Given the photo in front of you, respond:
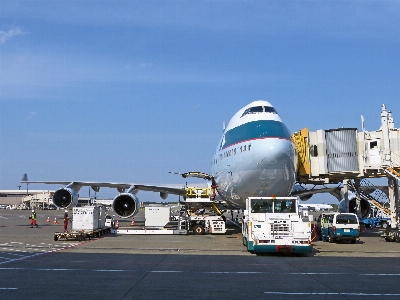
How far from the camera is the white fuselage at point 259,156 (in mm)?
22078

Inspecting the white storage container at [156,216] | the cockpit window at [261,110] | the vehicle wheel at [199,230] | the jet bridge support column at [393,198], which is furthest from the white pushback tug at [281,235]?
the white storage container at [156,216]

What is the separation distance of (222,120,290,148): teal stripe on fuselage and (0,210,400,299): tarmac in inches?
225

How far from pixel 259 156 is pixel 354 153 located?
28.2 ft

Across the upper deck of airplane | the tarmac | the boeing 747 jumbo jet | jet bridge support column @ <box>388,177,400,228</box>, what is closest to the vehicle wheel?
the boeing 747 jumbo jet

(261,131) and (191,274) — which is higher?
(261,131)

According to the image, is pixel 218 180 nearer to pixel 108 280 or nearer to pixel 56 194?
pixel 56 194

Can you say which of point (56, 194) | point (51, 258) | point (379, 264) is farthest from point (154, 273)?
point (56, 194)

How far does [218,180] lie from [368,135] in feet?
30.5

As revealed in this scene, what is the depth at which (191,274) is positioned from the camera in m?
12.7

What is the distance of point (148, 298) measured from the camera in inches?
364

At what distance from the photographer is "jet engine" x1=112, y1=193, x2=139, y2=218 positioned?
107 ft

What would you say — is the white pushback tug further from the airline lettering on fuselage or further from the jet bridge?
the jet bridge

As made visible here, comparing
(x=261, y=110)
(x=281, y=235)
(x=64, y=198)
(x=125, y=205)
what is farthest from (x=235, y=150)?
(x=64, y=198)

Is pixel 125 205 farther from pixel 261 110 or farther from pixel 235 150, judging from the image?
pixel 261 110
